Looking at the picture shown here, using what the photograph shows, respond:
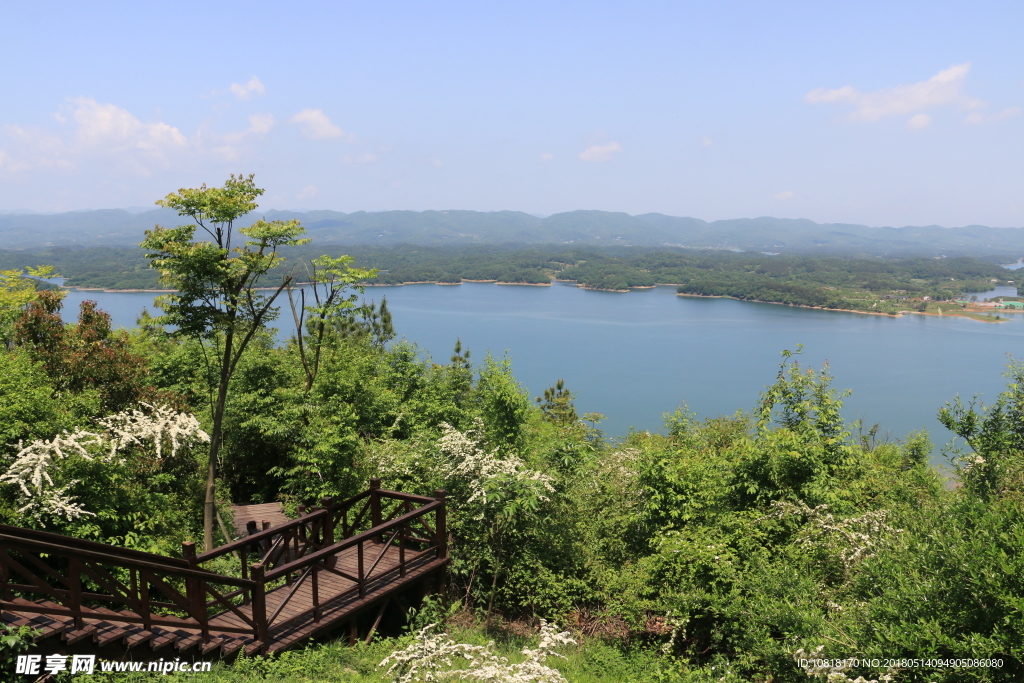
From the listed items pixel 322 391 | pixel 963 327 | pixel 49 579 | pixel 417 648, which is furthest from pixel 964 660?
pixel 963 327

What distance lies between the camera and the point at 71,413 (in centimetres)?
760

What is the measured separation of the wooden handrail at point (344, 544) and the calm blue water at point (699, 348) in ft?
98.5

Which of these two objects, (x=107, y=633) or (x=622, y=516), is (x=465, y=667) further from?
(x=622, y=516)

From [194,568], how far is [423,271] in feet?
427

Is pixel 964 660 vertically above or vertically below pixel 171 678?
above

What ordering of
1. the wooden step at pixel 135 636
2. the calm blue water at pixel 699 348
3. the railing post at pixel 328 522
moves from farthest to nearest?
the calm blue water at pixel 699 348 < the railing post at pixel 328 522 < the wooden step at pixel 135 636

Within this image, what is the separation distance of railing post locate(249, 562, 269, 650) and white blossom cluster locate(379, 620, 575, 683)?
119cm

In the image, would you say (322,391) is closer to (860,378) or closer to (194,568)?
(194,568)

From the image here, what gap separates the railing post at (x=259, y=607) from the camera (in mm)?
5625

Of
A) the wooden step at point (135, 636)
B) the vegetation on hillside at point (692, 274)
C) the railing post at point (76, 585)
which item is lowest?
the wooden step at point (135, 636)

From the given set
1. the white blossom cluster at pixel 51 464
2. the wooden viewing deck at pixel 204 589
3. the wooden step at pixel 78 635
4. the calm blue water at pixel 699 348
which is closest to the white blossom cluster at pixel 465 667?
the wooden viewing deck at pixel 204 589

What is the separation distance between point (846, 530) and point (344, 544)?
18.0 ft

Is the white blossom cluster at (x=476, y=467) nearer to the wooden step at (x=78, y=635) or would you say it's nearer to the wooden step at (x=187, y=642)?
the wooden step at (x=187, y=642)

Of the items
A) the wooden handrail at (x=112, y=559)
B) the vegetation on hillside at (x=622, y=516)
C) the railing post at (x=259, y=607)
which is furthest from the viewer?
the railing post at (x=259, y=607)
